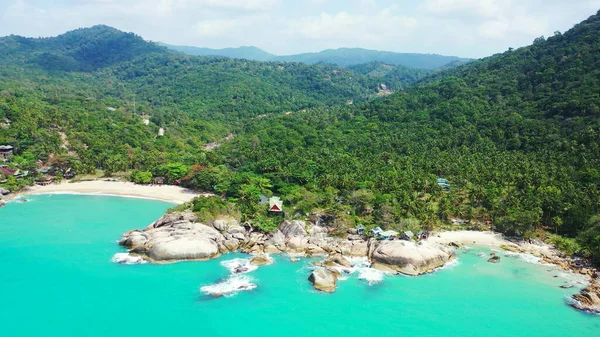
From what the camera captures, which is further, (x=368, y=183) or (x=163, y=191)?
(x=163, y=191)

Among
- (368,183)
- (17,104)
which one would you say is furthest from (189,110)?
(368,183)

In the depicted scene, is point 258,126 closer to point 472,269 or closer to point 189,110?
point 189,110

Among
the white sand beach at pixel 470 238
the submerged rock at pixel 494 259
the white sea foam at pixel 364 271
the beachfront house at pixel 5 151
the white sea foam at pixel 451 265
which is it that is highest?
the beachfront house at pixel 5 151

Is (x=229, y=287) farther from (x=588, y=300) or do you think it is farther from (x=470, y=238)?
(x=588, y=300)

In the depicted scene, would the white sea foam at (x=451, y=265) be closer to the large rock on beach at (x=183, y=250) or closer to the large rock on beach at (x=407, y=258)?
the large rock on beach at (x=407, y=258)

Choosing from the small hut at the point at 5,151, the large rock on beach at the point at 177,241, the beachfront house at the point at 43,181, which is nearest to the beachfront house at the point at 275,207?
the large rock on beach at the point at 177,241

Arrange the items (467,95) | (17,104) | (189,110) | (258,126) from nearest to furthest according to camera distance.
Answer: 1. (17,104)
2. (467,95)
3. (258,126)
4. (189,110)

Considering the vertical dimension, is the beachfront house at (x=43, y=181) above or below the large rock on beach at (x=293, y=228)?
below
